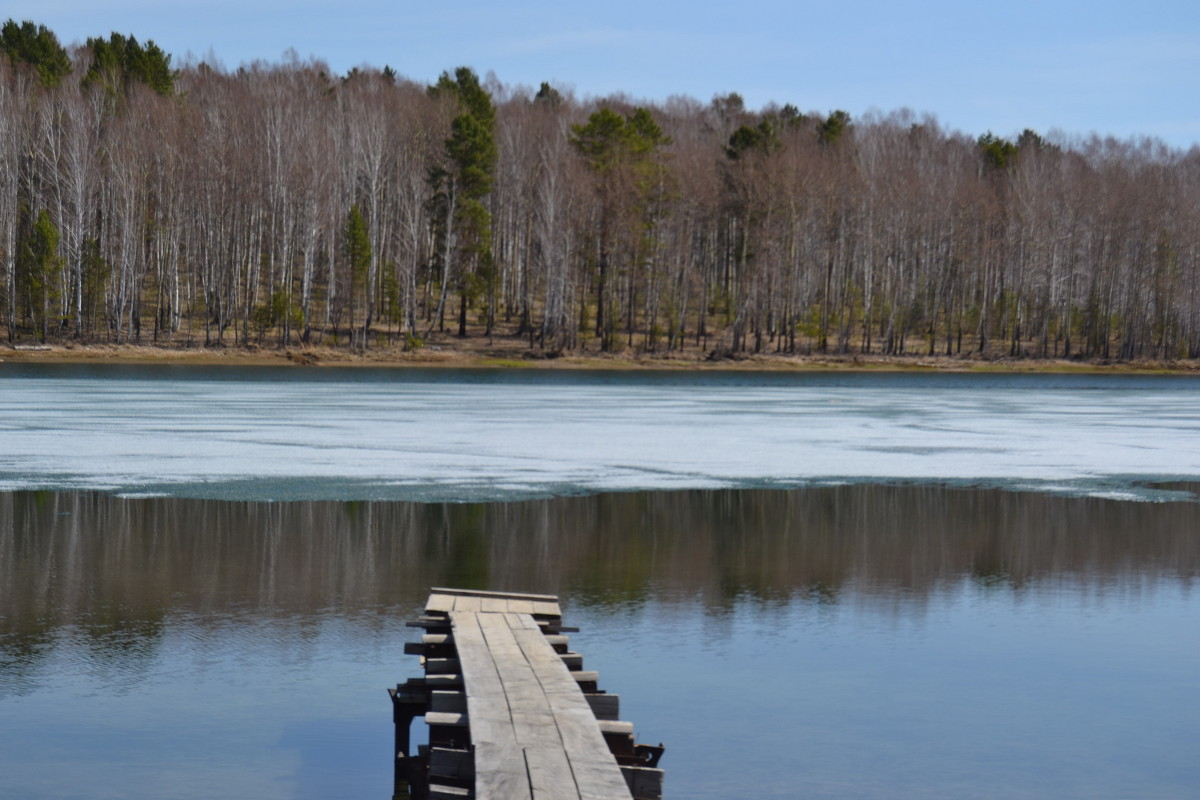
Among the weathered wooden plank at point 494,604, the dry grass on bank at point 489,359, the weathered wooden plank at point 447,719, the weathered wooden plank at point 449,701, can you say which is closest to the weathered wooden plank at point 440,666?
the weathered wooden plank at point 449,701

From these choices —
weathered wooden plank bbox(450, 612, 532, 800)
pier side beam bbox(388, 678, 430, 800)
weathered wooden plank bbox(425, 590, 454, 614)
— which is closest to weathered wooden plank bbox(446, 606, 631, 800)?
weathered wooden plank bbox(450, 612, 532, 800)

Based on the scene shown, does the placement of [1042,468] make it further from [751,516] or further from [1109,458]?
[751,516]

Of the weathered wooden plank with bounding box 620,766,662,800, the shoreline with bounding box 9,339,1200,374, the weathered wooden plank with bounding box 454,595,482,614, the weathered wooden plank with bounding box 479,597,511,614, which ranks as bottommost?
the weathered wooden plank with bounding box 620,766,662,800

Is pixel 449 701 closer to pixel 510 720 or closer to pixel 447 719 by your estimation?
pixel 447 719

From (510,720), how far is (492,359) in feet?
188

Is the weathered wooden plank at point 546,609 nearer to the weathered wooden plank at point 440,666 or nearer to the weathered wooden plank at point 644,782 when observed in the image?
the weathered wooden plank at point 440,666

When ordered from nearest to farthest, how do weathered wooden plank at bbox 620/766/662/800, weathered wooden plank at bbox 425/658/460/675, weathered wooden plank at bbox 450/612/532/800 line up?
weathered wooden plank at bbox 450/612/532/800 < weathered wooden plank at bbox 620/766/662/800 < weathered wooden plank at bbox 425/658/460/675

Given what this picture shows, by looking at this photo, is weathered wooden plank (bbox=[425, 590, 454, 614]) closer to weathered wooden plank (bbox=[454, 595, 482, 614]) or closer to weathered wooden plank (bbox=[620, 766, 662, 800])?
weathered wooden plank (bbox=[454, 595, 482, 614])

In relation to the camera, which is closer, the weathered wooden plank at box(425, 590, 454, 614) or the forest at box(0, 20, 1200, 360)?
the weathered wooden plank at box(425, 590, 454, 614)

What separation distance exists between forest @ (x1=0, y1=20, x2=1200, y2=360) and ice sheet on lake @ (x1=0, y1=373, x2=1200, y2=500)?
2439cm

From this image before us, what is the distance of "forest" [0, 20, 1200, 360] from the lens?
6462 cm

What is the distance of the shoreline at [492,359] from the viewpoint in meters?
59.3

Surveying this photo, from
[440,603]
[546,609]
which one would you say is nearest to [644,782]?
[546,609]

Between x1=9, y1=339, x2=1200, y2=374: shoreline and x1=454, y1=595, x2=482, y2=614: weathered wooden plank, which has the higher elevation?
x1=9, y1=339, x2=1200, y2=374: shoreline
